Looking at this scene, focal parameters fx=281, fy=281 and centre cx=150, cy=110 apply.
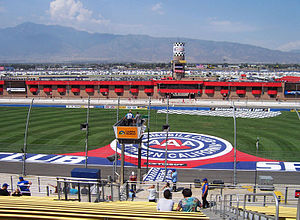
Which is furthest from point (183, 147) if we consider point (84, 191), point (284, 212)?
point (284, 212)

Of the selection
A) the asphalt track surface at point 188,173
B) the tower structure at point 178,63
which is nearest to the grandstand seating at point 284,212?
the asphalt track surface at point 188,173

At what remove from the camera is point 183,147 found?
1182 inches

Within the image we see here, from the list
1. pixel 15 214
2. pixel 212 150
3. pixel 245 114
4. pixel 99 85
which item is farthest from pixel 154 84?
pixel 15 214

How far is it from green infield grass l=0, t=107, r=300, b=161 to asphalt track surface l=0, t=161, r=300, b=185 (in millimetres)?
3857

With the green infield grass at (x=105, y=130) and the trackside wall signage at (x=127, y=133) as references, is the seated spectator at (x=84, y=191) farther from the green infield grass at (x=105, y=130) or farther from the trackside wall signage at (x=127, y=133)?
the green infield grass at (x=105, y=130)

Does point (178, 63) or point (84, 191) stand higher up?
point (178, 63)

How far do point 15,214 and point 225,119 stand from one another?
138ft

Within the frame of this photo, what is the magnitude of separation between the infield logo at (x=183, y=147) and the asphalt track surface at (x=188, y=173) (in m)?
3.83

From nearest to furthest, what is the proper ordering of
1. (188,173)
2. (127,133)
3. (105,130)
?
(127,133)
(188,173)
(105,130)

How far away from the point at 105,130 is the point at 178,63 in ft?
168

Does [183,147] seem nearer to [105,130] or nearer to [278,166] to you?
[278,166]

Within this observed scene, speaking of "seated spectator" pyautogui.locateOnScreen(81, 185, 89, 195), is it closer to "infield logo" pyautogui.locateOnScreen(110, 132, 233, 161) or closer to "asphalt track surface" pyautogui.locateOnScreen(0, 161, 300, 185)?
"asphalt track surface" pyautogui.locateOnScreen(0, 161, 300, 185)

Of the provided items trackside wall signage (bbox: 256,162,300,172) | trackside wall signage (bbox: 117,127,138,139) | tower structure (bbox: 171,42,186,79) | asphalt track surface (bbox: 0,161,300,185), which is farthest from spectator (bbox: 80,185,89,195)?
tower structure (bbox: 171,42,186,79)

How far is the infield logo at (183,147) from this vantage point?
2730cm
